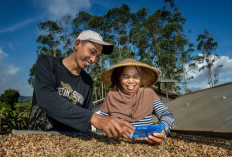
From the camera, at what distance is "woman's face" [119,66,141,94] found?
1864mm

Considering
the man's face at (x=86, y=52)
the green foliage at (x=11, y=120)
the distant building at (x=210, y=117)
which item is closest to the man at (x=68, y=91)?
the man's face at (x=86, y=52)

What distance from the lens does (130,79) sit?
187 cm

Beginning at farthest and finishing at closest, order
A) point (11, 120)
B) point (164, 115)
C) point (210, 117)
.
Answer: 1. point (11, 120)
2. point (210, 117)
3. point (164, 115)

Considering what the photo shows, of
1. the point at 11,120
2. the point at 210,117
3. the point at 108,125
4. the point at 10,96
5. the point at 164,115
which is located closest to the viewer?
the point at 108,125

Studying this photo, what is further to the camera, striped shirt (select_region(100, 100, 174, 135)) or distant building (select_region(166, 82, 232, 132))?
distant building (select_region(166, 82, 232, 132))

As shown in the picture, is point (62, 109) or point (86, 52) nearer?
point (62, 109)

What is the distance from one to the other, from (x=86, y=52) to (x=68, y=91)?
1.61ft

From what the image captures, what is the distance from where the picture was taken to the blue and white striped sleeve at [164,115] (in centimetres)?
162

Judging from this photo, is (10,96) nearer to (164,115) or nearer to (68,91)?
(68,91)

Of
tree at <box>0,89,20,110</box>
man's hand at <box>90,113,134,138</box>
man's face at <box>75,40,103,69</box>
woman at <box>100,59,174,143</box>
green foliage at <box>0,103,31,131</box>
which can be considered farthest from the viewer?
tree at <box>0,89,20,110</box>

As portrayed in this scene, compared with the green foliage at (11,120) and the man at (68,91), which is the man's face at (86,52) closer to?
the man at (68,91)

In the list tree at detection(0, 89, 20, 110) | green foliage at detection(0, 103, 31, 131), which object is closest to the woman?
green foliage at detection(0, 103, 31, 131)

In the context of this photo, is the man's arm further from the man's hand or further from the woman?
the woman

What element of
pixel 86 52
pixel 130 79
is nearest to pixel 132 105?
pixel 130 79
